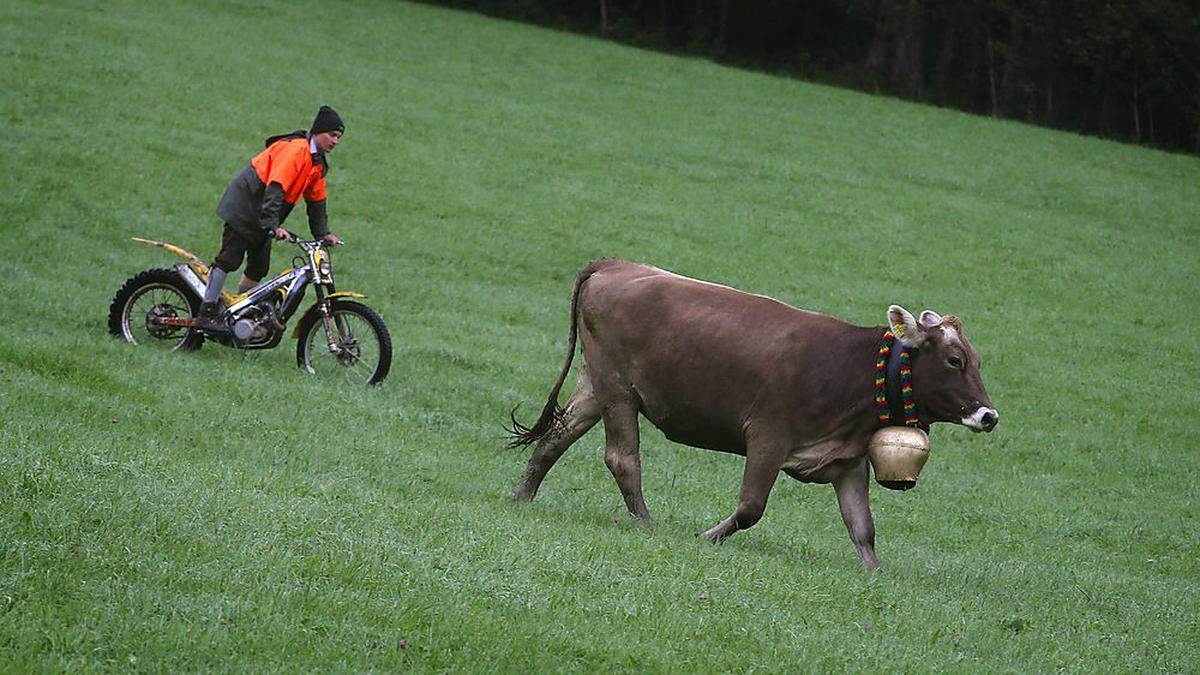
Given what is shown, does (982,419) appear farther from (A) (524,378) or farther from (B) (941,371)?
(A) (524,378)

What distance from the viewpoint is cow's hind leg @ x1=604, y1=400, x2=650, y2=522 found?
9430 millimetres

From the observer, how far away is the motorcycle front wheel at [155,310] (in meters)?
13.7

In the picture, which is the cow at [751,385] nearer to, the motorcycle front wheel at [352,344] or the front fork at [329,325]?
the motorcycle front wheel at [352,344]


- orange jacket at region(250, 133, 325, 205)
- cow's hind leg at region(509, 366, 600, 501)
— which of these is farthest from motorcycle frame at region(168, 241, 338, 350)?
cow's hind leg at region(509, 366, 600, 501)

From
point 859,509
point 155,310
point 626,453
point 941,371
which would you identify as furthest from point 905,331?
point 155,310

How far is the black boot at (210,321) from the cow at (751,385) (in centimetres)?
502

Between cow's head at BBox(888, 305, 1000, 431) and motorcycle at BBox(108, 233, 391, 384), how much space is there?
6.26 meters

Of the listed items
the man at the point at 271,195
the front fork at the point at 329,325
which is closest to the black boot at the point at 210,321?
the man at the point at 271,195

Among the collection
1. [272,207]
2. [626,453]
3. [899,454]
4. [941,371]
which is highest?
[272,207]

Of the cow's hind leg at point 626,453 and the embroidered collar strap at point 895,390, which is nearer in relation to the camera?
the embroidered collar strap at point 895,390

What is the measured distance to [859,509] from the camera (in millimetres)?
8773

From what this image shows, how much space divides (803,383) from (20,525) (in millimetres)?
4638

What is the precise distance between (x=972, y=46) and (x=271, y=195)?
1589 inches

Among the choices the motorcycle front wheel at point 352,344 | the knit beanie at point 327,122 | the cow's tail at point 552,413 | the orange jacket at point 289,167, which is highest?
the knit beanie at point 327,122
